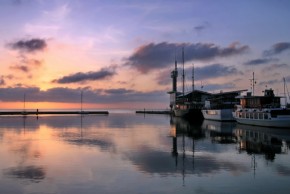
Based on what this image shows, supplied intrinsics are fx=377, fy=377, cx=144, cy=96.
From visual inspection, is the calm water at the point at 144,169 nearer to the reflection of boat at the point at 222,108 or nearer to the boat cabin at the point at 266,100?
the boat cabin at the point at 266,100

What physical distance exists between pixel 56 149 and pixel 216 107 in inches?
2711

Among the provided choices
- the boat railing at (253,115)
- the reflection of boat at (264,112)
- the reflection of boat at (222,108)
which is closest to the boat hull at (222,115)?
the reflection of boat at (222,108)

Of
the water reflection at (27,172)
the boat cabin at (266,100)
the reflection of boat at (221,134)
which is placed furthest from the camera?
the boat cabin at (266,100)

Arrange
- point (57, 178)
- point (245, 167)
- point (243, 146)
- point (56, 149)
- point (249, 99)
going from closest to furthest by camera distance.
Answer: point (57, 178) < point (245, 167) < point (56, 149) < point (243, 146) < point (249, 99)

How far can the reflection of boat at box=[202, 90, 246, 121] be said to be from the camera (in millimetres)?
89375

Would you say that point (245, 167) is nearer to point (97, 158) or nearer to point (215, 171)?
point (215, 171)

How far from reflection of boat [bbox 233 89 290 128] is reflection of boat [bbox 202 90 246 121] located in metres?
10.7

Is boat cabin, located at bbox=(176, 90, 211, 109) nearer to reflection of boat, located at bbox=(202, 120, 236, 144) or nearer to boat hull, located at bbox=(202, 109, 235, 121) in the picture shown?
boat hull, located at bbox=(202, 109, 235, 121)

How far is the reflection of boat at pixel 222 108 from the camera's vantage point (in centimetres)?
8938

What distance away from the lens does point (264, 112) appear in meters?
62.3

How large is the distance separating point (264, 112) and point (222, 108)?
32.3m

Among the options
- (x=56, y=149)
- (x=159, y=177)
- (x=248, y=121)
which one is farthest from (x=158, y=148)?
(x=248, y=121)

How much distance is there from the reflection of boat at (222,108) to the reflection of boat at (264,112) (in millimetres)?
10662

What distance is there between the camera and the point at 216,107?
96812mm
